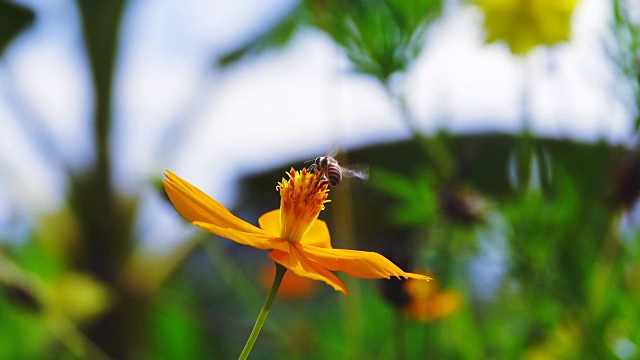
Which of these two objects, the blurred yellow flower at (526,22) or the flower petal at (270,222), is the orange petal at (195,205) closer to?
the flower petal at (270,222)

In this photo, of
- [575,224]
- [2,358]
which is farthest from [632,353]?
[2,358]

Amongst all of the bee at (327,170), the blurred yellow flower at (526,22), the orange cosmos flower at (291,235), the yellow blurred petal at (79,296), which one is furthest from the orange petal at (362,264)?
the yellow blurred petal at (79,296)

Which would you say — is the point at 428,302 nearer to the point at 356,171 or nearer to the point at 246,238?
the point at 356,171

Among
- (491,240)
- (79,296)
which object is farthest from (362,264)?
(79,296)

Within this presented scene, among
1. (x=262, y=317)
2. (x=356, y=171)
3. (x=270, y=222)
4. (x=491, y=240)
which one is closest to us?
(x=262, y=317)

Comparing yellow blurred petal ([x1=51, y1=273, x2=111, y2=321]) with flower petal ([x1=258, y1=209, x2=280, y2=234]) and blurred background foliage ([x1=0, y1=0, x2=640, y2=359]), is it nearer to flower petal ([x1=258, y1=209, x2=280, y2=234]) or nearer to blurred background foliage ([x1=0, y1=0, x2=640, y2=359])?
blurred background foliage ([x1=0, y1=0, x2=640, y2=359])

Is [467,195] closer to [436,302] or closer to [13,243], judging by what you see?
[436,302]
